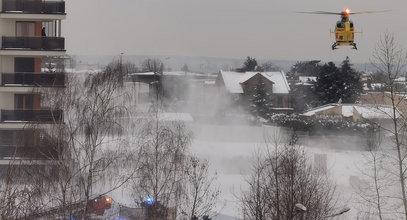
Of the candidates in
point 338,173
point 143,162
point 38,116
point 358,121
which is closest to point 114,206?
point 143,162

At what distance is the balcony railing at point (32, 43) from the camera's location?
2548cm

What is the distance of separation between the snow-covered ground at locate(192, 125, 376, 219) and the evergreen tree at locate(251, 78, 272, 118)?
2.43 m

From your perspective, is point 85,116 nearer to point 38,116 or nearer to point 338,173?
point 38,116

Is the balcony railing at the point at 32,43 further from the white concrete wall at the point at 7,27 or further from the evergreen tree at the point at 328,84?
the evergreen tree at the point at 328,84

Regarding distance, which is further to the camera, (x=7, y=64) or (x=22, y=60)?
(x=22, y=60)

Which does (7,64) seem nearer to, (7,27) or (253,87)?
(7,27)

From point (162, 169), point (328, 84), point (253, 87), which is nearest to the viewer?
point (162, 169)

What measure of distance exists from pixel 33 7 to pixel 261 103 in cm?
2640

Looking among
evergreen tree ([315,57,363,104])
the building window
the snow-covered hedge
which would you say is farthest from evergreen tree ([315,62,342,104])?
the snow-covered hedge

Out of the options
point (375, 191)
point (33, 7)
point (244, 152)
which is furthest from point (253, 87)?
point (375, 191)

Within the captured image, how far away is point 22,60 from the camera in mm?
26500

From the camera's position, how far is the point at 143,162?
19859mm

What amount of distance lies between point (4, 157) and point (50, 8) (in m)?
6.53

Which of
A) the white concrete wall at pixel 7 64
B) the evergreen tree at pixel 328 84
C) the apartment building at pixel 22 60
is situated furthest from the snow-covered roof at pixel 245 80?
the white concrete wall at pixel 7 64
